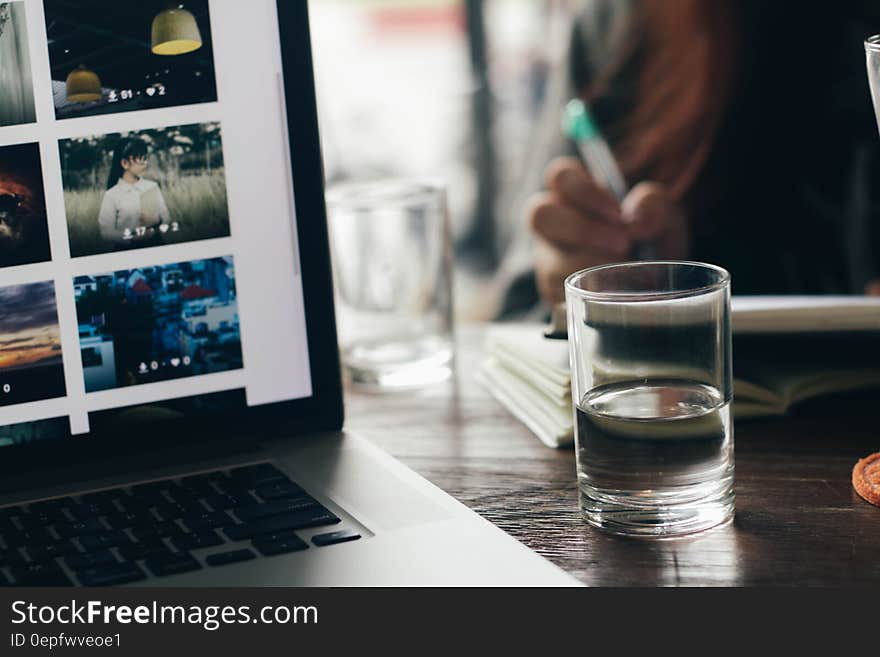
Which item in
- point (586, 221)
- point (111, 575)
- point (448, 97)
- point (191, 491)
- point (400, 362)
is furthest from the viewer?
point (448, 97)

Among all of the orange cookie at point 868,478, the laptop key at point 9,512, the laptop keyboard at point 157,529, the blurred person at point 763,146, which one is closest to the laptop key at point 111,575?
the laptop keyboard at point 157,529

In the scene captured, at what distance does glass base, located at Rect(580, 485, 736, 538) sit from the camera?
555 millimetres

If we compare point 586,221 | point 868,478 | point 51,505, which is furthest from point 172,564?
point 586,221

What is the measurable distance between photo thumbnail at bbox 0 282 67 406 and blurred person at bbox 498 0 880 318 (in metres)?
0.65

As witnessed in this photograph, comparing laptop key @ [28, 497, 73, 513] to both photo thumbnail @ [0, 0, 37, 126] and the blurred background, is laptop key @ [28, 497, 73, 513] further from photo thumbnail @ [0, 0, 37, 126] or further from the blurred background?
the blurred background

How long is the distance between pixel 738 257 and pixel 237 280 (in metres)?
0.72

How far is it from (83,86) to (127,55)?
3cm

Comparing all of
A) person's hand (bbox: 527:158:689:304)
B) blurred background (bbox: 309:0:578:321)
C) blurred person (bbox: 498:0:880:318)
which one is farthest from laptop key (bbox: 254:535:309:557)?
blurred background (bbox: 309:0:578:321)

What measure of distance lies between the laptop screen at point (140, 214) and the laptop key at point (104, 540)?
0.40 ft

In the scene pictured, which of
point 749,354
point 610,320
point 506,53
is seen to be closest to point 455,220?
point 506,53

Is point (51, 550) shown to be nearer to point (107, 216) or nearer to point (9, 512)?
point (9, 512)

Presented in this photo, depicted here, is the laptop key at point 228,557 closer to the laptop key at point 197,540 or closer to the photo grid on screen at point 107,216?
the laptop key at point 197,540

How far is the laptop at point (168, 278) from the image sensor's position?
64 centimetres

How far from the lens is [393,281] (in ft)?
3.02
